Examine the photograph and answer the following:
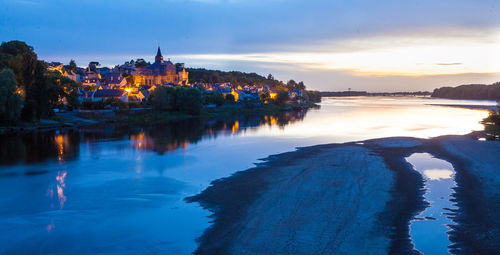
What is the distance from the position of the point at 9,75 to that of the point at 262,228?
30.1 meters

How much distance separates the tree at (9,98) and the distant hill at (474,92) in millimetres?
122966

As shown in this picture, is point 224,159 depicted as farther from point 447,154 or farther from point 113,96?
point 113,96

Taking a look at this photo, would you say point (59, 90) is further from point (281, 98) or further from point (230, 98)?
point (281, 98)

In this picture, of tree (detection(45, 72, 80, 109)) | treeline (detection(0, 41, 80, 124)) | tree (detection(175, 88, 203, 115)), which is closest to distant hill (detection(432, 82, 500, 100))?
tree (detection(175, 88, 203, 115))

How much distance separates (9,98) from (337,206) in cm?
2901

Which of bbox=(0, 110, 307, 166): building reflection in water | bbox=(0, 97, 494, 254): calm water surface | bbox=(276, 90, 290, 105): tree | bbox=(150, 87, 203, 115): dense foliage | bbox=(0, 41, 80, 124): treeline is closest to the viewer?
bbox=(0, 97, 494, 254): calm water surface

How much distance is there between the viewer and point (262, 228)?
31.4ft

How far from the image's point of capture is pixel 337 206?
1123cm

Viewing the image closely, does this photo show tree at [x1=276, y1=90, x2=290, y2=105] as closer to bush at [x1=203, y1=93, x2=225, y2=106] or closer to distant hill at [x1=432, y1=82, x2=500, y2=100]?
bush at [x1=203, y1=93, x2=225, y2=106]

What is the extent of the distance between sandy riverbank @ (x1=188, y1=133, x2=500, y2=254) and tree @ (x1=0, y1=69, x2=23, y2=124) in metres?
22.9

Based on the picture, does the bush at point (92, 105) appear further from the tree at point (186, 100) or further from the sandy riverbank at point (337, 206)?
the sandy riverbank at point (337, 206)

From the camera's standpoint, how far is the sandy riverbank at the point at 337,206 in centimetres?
873

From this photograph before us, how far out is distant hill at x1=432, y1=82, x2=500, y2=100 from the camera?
12581 cm

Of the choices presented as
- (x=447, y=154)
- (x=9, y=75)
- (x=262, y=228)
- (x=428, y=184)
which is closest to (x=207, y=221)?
(x=262, y=228)
